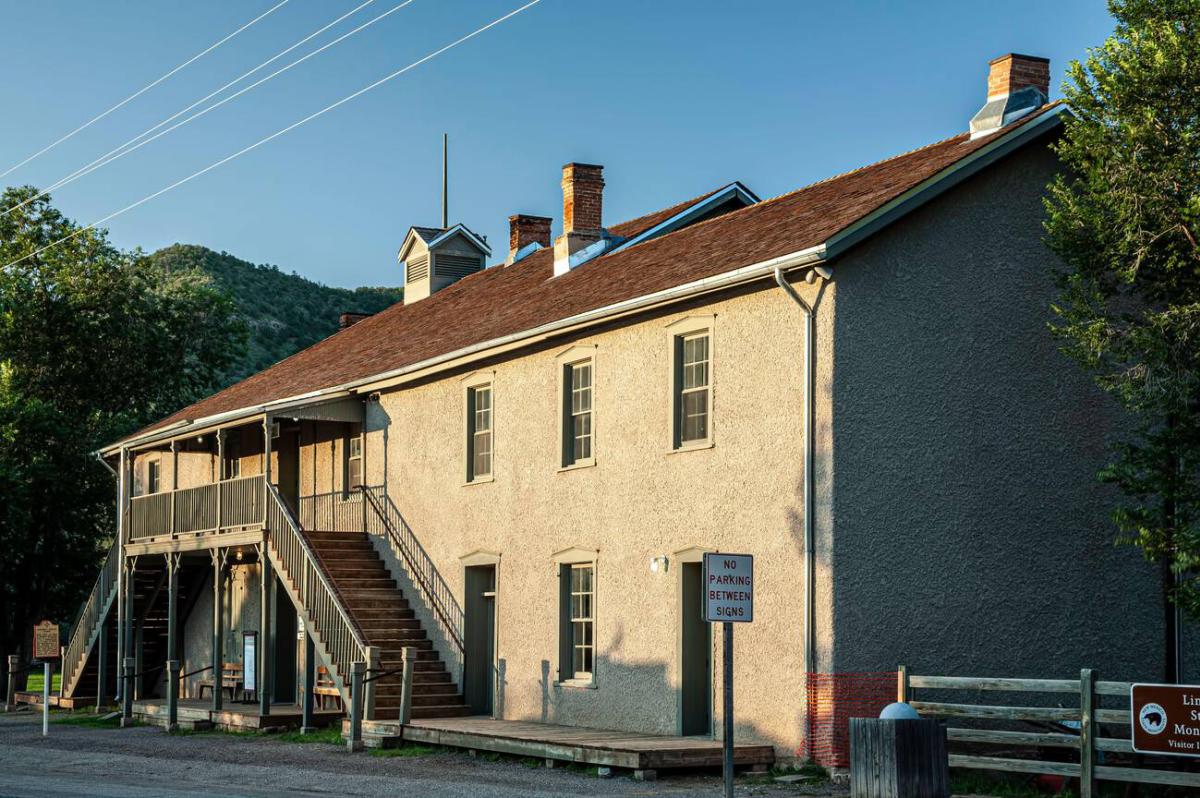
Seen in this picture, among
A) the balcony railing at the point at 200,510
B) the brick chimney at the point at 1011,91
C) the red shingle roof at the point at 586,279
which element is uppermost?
the brick chimney at the point at 1011,91

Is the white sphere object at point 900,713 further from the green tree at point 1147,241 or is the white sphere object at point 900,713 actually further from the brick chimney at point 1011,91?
the brick chimney at point 1011,91

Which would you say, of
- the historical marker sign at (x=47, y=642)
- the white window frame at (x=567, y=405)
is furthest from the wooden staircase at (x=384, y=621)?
the historical marker sign at (x=47, y=642)

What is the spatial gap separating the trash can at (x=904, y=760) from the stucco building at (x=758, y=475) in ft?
10.3

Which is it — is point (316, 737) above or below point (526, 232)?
below

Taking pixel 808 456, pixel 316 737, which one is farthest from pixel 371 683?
pixel 808 456

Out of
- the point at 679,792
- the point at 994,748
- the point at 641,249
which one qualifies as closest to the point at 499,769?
the point at 679,792

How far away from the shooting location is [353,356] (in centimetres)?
2959

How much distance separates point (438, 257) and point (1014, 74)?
56.1 feet

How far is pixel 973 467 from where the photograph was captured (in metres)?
18.0

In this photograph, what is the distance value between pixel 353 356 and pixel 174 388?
1819cm

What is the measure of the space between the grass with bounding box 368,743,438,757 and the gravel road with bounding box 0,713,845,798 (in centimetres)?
19

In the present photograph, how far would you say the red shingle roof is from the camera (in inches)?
752

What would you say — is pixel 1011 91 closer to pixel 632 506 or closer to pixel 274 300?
pixel 632 506

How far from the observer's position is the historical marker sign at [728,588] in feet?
40.9
